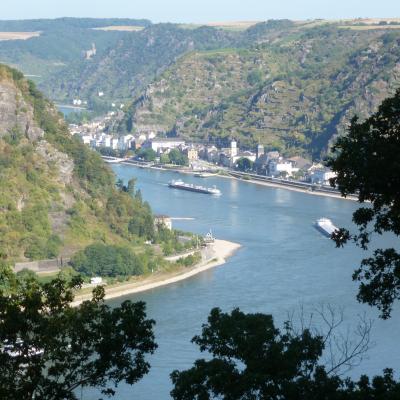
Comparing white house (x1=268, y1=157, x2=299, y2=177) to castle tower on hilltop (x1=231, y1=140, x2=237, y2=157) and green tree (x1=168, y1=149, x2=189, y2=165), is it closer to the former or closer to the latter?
castle tower on hilltop (x1=231, y1=140, x2=237, y2=157)

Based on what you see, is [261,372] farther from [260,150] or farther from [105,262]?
[260,150]

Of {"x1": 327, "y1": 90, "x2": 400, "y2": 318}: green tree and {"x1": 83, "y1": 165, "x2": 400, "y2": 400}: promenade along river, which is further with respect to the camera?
{"x1": 83, "y1": 165, "x2": 400, "y2": 400}: promenade along river

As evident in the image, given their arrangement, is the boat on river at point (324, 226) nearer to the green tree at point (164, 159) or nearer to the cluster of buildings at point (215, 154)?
the cluster of buildings at point (215, 154)

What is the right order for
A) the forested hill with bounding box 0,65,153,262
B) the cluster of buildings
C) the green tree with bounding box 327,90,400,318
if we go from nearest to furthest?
the green tree with bounding box 327,90,400,318 < the forested hill with bounding box 0,65,153,262 < the cluster of buildings

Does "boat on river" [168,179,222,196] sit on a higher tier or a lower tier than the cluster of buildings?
higher

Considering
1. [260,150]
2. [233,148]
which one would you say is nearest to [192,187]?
[260,150]

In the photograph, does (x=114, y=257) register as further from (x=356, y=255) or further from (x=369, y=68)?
(x=369, y=68)

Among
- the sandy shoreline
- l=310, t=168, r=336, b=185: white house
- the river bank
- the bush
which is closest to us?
the sandy shoreline

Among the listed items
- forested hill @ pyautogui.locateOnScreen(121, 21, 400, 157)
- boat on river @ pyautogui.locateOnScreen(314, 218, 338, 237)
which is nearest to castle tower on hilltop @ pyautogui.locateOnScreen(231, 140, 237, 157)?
forested hill @ pyautogui.locateOnScreen(121, 21, 400, 157)
